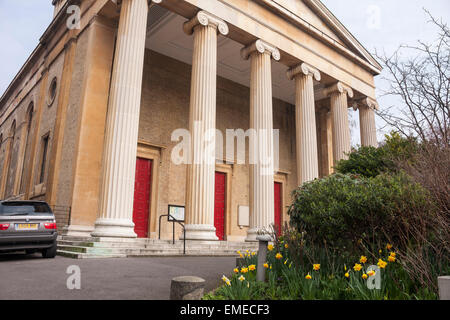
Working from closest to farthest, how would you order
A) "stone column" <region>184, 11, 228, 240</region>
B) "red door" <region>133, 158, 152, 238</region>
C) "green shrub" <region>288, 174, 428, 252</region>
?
"green shrub" <region>288, 174, 428, 252</region> < "stone column" <region>184, 11, 228, 240</region> < "red door" <region>133, 158, 152, 238</region>

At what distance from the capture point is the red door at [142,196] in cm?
1503

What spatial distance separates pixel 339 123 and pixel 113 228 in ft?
40.3

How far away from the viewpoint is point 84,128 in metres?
12.0

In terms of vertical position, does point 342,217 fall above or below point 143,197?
below

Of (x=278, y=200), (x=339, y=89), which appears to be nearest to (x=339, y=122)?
(x=339, y=89)

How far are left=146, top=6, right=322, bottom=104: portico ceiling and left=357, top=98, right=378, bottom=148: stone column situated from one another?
164 inches

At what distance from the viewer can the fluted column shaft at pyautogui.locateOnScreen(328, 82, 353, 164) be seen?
17062mm

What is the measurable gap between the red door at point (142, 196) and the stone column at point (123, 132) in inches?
214

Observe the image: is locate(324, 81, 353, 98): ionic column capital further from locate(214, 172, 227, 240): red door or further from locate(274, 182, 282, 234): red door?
locate(214, 172, 227, 240): red door

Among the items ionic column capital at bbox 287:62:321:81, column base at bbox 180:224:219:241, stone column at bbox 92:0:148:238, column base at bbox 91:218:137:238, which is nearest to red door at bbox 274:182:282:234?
ionic column capital at bbox 287:62:321:81

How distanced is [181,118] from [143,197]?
171 inches

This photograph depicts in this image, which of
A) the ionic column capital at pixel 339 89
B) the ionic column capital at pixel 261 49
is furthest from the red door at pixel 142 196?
the ionic column capital at pixel 339 89
